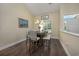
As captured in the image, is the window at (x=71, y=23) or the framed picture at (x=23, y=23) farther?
the framed picture at (x=23, y=23)

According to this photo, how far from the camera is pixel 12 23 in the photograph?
116 inches

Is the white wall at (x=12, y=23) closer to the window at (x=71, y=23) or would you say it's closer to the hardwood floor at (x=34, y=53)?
the hardwood floor at (x=34, y=53)

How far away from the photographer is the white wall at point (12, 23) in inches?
96.1

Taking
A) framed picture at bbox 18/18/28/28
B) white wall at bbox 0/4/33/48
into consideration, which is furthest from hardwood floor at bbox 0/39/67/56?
framed picture at bbox 18/18/28/28

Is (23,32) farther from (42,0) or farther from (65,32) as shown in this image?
(65,32)

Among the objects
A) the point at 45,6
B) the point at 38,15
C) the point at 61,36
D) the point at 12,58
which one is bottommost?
the point at 12,58

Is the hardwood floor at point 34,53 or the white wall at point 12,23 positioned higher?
the white wall at point 12,23

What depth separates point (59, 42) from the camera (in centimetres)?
279

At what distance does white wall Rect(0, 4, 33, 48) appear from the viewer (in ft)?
8.01

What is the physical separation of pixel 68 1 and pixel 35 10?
778 millimetres

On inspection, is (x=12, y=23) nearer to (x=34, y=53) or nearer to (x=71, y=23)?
(x=34, y=53)

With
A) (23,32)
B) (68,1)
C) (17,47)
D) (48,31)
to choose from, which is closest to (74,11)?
(68,1)

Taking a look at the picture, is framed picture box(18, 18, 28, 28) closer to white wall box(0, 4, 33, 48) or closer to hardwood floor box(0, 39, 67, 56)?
white wall box(0, 4, 33, 48)

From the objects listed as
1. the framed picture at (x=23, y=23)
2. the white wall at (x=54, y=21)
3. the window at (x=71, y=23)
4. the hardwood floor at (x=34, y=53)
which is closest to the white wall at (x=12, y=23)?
the framed picture at (x=23, y=23)
